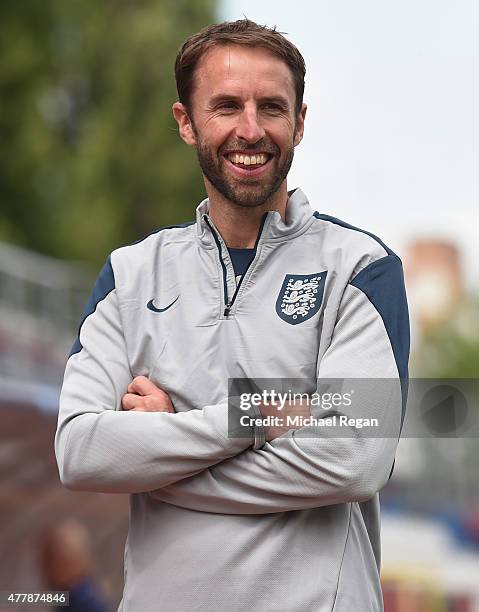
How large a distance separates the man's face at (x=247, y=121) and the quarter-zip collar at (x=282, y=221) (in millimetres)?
52

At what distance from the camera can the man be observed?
194cm

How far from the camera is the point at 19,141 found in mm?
15312

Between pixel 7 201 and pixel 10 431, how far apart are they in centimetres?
1090

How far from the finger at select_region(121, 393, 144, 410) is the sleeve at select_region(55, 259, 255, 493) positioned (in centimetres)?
2

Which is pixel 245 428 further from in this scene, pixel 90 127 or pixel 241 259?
pixel 90 127

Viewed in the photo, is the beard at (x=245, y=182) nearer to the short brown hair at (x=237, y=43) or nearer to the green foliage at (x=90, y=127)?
the short brown hair at (x=237, y=43)

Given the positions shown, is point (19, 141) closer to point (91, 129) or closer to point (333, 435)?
point (91, 129)

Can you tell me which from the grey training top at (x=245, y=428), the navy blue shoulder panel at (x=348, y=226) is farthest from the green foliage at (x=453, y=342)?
the grey training top at (x=245, y=428)

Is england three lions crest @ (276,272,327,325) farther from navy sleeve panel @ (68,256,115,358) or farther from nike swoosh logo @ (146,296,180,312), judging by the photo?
navy sleeve panel @ (68,256,115,358)

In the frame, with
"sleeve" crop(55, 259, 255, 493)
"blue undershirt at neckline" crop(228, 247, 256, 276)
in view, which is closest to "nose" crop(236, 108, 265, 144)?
"blue undershirt at neckline" crop(228, 247, 256, 276)

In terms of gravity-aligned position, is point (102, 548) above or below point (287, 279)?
below

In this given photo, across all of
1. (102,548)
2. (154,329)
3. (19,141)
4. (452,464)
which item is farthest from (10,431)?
(19,141)

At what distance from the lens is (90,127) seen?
700 inches

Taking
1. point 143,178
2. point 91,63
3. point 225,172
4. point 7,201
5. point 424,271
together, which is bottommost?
point 225,172
